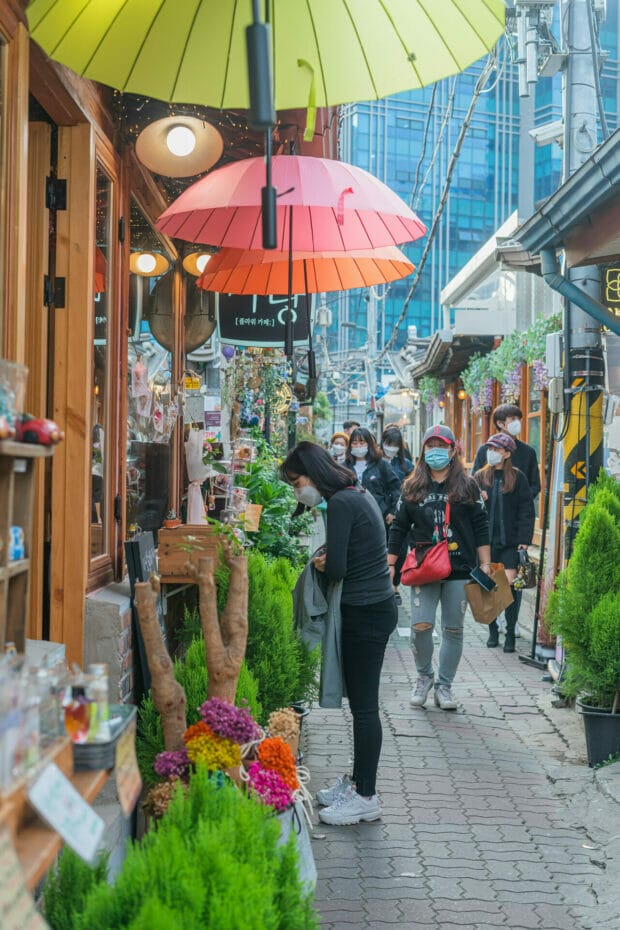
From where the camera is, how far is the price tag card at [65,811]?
1844 millimetres

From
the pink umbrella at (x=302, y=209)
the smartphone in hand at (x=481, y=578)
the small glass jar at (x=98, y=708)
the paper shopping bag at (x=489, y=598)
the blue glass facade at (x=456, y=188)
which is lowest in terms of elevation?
the paper shopping bag at (x=489, y=598)

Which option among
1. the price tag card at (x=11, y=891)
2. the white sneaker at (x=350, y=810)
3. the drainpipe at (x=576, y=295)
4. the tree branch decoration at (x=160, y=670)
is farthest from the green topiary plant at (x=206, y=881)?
the drainpipe at (x=576, y=295)

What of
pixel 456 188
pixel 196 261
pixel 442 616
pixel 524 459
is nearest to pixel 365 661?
pixel 442 616

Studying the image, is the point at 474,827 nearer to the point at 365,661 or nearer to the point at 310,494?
the point at 365,661

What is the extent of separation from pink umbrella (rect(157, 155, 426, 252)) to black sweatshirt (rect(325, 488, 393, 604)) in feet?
4.24

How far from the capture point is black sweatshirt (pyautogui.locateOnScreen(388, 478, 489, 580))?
24.1ft

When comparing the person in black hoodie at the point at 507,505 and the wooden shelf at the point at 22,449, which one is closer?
the wooden shelf at the point at 22,449

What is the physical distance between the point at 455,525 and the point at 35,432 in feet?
17.9

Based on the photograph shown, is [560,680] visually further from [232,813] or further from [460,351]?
[460,351]

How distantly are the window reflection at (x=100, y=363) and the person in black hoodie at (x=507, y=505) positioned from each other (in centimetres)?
513

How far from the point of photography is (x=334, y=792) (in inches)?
215

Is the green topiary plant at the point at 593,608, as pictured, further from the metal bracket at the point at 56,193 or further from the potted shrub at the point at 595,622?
the metal bracket at the point at 56,193

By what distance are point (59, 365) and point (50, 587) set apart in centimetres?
93

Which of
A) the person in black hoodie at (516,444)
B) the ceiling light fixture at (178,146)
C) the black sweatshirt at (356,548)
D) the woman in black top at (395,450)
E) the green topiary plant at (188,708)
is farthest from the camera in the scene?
the woman in black top at (395,450)
